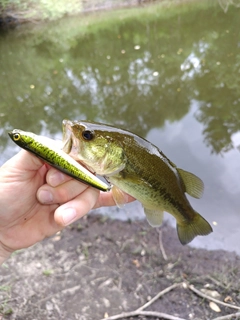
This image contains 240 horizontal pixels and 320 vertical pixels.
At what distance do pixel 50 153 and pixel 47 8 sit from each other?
26232mm

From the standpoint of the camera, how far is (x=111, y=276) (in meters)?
3.61

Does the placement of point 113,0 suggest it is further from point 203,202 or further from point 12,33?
point 203,202

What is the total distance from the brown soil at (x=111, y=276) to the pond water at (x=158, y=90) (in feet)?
1.56

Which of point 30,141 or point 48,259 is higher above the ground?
point 30,141

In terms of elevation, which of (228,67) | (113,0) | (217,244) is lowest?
(217,244)

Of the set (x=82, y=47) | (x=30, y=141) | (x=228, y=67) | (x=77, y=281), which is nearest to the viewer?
(x=30, y=141)

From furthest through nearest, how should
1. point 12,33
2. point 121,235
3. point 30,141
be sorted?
point 12,33, point 121,235, point 30,141

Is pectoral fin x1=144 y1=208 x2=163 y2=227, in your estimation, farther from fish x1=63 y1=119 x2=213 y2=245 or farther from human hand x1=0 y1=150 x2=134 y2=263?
human hand x1=0 y1=150 x2=134 y2=263

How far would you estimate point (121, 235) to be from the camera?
4223 millimetres

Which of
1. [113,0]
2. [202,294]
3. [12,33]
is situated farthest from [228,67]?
[113,0]

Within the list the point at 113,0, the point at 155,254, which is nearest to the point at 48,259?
the point at 155,254

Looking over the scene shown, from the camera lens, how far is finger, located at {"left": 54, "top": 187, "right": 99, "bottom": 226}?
Answer: 6.07ft

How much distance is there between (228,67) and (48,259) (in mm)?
8047

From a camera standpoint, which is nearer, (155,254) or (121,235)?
(155,254)
